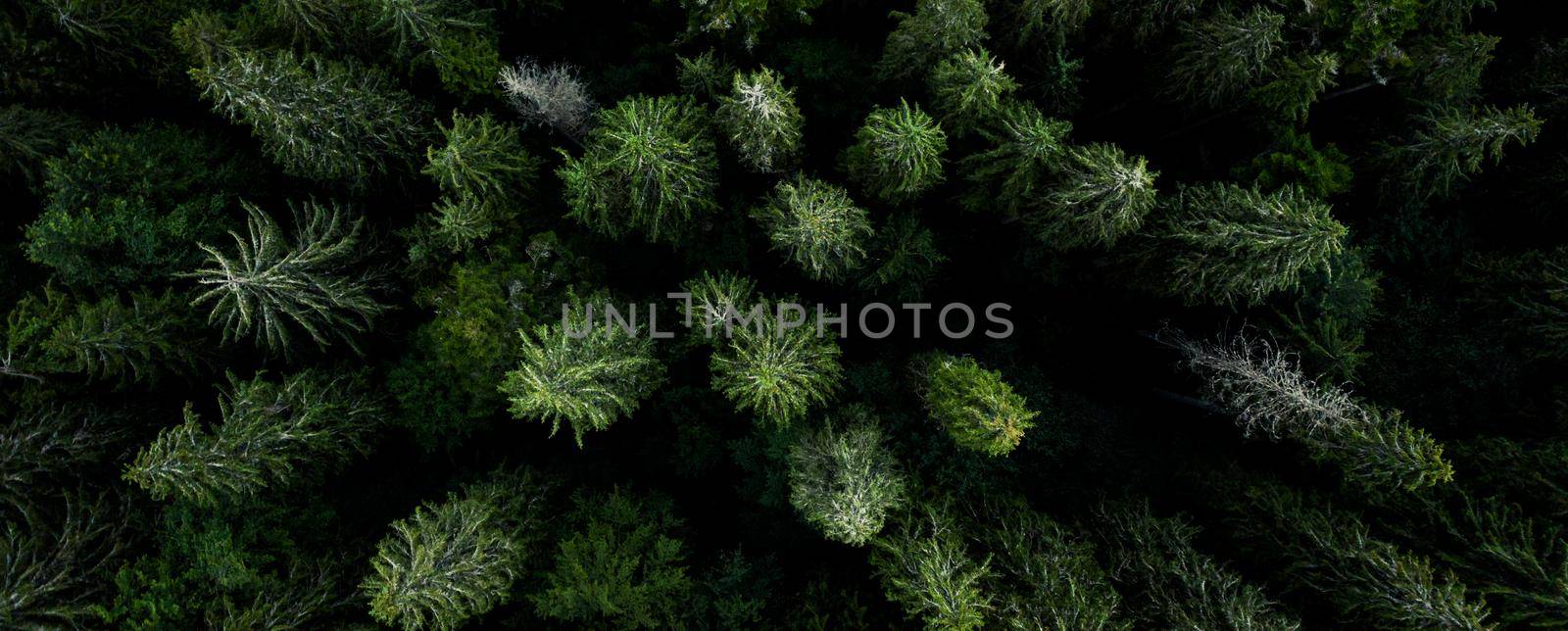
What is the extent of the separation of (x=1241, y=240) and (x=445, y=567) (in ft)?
55.6

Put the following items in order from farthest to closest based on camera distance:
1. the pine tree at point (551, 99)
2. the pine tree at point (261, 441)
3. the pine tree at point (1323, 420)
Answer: the pine tree at point (551, 99), the pine tree at point (261, 441), the pine tree at point (1323, 420)

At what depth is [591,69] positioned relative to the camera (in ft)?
56.7

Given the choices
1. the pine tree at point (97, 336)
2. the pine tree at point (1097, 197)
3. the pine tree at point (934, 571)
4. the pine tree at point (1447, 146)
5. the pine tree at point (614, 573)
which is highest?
the pine tree at point (1447, 146)

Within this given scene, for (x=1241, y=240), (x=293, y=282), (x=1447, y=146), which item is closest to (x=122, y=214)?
(x=293, y=282)

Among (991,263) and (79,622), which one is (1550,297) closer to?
(991,263)

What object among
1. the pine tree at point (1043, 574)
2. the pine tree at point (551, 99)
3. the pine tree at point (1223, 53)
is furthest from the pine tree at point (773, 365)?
the pine tree at point (1223, 53)

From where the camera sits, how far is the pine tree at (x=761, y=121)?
39.2ft

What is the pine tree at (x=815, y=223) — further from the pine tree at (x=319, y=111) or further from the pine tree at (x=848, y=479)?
the pine tree at (x=319, y=111)

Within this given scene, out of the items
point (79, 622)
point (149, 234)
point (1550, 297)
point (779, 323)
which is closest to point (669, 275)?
point (779, 323)

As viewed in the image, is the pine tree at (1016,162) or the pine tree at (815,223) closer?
the pine tree at (1016,162)

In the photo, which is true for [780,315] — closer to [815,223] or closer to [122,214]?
[815,223]

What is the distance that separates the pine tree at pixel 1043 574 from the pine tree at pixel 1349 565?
149 inches

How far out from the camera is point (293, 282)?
12.1 m

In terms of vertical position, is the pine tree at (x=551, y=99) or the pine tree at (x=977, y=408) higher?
the pine tree at (x=551, y=99)
